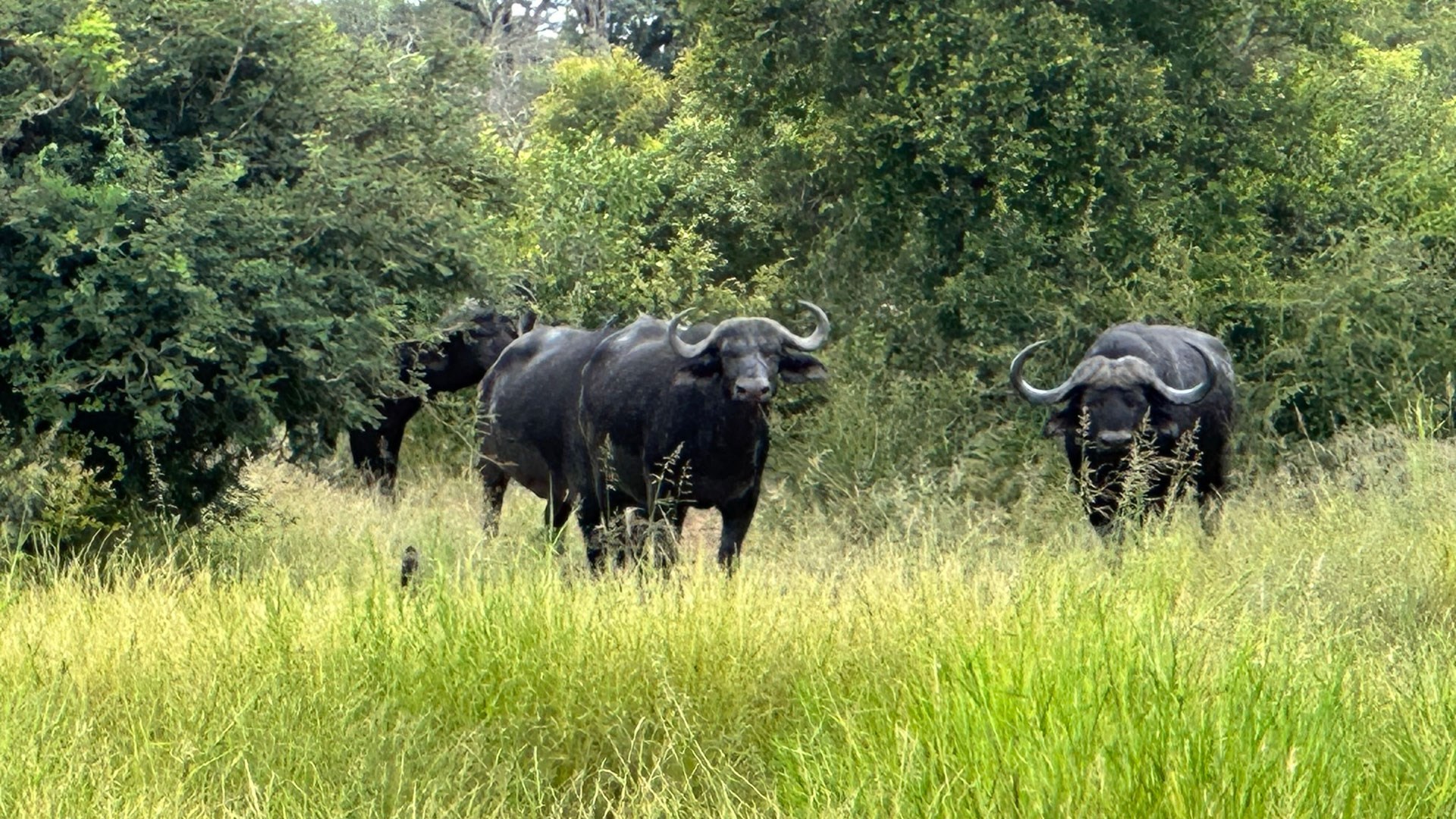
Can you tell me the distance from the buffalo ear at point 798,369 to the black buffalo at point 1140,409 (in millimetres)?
1527

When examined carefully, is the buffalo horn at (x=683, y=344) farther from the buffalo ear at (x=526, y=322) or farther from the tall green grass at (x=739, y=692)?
the buffalo ear at (x=526, y=322)

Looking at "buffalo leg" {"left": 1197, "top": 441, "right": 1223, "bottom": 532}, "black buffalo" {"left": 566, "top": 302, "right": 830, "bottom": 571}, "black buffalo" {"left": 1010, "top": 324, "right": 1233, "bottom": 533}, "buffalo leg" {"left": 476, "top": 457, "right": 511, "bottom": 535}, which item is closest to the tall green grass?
"black buffalo" {"left": 566, "top": 302, "right": 830, "bottom": 571}

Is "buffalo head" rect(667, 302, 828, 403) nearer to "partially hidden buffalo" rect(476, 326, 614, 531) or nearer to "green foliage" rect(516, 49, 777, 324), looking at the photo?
"partially hidden buffalo" rect(476, 326, 614, 531)

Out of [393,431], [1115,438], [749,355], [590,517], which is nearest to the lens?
[749,355]

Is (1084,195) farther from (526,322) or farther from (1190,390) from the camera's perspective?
(526,322)

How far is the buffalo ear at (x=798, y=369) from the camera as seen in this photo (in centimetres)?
1004

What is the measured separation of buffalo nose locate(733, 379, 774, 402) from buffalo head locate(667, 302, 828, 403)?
16 millimetres

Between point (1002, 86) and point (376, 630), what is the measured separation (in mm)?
9381

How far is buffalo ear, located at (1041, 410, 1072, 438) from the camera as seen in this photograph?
11.4 m

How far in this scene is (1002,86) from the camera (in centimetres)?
1416

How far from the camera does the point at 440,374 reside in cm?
1656

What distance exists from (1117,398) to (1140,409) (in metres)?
0.14

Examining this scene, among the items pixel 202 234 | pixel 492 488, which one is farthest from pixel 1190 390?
pixel 202 234

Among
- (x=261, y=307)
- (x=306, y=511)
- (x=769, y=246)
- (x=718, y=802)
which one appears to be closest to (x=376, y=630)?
(x=718, y=802)
